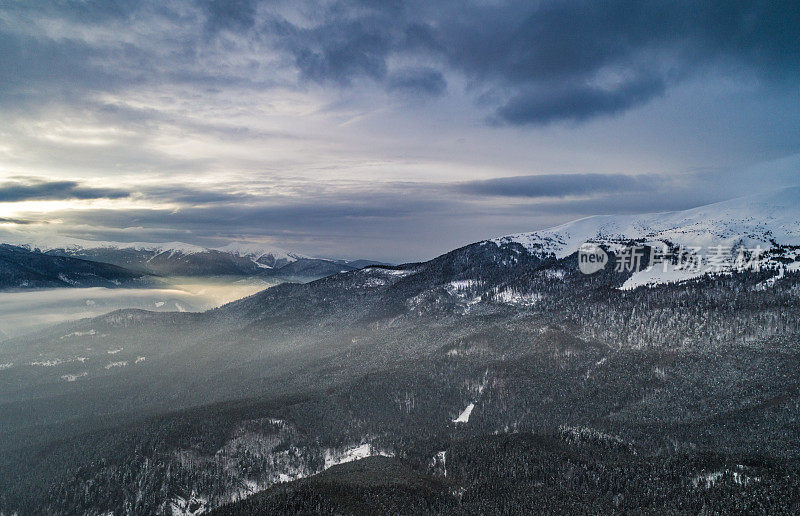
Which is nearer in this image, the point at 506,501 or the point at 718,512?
the point at 718,512

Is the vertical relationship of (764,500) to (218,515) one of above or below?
above

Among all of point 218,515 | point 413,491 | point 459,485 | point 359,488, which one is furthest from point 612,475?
point 218,515

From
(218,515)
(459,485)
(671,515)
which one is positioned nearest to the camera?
(671,515)

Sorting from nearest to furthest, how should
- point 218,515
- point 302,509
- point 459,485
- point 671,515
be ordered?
point 671,515 → point 302,509 → point 218,515 → point 459,485

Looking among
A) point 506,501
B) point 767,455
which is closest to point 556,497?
point 506,501

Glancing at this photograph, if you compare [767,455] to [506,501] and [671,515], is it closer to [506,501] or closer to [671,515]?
[671,515]

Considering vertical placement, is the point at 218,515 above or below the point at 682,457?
below

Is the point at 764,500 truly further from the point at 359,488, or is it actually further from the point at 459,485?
the point at 359,488

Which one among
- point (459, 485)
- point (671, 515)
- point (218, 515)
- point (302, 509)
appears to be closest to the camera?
point (671, 515)

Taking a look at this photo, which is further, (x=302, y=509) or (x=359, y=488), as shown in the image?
(x=359, y=488)
